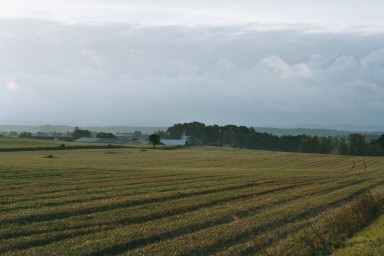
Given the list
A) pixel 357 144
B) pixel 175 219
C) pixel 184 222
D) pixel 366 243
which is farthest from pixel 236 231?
pixel 357 144

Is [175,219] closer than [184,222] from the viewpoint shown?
No

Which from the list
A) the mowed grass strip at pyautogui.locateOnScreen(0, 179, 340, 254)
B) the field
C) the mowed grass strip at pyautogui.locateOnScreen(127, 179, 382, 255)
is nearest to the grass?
the field

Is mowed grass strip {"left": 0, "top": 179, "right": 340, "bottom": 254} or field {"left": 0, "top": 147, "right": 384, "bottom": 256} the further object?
mowed grass strip {"left": 0, "top": 179, "right": 340, "bottom": 254}

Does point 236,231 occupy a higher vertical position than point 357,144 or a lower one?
lower

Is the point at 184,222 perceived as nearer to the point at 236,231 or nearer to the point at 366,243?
the point at 236,231

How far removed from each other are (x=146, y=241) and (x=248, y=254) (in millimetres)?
3646

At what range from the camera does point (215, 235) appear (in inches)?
721

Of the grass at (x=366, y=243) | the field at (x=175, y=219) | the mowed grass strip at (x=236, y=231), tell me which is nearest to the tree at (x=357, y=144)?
the field at (x=175, y=219)

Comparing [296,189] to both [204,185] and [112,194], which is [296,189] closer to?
[204,185]

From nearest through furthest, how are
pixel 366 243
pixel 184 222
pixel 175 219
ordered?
pixel 366 243 < pixel 184 222 < pixel 175 219

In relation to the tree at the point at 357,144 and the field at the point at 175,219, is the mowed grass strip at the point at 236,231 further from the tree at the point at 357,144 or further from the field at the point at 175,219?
the tree at the point at 357,144

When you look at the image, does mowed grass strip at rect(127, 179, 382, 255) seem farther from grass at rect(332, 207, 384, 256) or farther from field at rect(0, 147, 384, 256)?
grass at rect(332, 207, 384, 256)

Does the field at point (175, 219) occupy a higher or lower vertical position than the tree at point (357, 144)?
lower

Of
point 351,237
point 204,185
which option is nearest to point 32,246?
point 351,237
